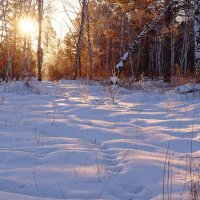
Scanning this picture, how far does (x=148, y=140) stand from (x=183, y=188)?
153 centimetres

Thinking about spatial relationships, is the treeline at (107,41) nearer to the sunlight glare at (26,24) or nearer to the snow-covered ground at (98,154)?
the sunlight glare at (26,24)

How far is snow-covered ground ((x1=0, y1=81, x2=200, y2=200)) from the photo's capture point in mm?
2289

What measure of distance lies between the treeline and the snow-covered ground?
8.94m

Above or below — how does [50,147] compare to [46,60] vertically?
below

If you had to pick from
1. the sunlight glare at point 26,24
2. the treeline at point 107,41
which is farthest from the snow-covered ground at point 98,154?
the sunlight glare at point 26,24

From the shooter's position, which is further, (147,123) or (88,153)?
(147,123)

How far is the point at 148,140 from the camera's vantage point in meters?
3.83

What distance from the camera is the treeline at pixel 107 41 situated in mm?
16844

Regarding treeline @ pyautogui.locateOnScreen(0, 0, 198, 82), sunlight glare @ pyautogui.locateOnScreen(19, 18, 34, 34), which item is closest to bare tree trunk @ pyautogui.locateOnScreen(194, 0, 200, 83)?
treeline @ pyautogui.locateOnScreen(0, 0, 198, 82)

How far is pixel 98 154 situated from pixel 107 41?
100 feet

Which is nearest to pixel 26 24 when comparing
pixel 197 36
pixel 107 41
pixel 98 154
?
pixel 107 41

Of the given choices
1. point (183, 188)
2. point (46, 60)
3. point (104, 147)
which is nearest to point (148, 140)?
point (104, 147)

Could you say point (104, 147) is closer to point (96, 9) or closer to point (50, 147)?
point (50, 147)

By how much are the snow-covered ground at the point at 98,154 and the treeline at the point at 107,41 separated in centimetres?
894
